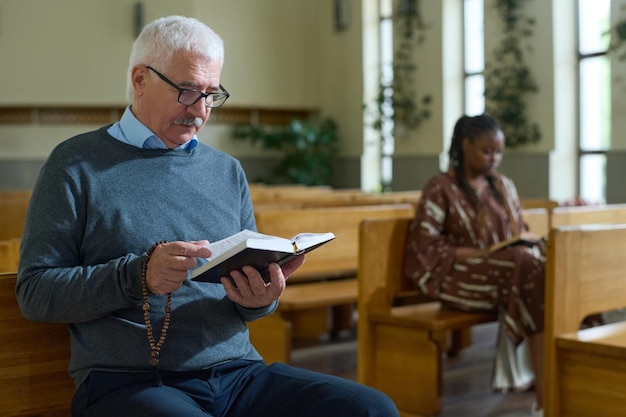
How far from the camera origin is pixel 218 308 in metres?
2.05

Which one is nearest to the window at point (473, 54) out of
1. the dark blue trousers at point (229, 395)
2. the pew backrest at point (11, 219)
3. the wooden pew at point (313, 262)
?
the wooden pew at point (313, 262)

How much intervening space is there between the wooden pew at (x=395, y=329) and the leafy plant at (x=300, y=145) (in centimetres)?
803

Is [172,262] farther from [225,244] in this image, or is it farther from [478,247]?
[478,247]

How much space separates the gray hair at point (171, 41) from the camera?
6.82ft

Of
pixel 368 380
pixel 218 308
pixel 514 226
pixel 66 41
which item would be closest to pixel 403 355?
pixel 368 380

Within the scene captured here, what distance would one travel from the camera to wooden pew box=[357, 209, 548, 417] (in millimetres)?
3705

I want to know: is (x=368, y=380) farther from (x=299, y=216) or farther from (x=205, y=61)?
(x=205, y=61)

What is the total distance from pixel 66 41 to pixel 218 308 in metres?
10.2

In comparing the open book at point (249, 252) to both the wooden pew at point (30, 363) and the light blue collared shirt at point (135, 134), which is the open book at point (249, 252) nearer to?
the light blue collared shirt at point (135, 134)

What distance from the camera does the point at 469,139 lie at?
402 cm

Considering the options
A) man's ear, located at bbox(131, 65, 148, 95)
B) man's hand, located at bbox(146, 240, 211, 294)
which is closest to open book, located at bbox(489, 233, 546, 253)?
man's ear, located at bbox(131, 65, 148, 95)

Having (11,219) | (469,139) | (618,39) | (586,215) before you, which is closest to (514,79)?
(618,39)

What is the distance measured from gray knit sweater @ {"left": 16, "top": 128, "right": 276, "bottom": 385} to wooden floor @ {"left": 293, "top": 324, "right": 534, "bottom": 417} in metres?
2.05

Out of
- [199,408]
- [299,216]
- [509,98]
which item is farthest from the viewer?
[509,98]
